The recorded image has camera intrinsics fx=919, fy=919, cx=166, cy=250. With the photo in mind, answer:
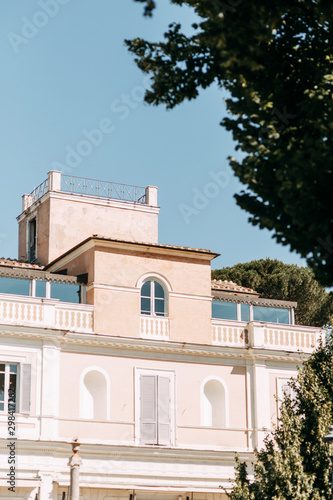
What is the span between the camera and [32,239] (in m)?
40.8

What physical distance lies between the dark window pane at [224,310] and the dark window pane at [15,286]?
7.22 metres

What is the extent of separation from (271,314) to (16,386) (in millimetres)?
11294

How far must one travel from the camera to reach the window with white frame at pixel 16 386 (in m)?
29.4

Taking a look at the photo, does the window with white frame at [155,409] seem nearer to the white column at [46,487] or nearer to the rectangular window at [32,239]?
the white column at [46,487]

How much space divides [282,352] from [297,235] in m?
21.7

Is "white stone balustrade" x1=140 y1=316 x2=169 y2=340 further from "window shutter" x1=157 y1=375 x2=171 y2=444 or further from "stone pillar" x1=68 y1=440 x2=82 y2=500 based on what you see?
"stone pillar" x1=68 y1=440 x2=82 y2=500

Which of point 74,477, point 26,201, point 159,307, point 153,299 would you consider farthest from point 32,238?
point 74,477

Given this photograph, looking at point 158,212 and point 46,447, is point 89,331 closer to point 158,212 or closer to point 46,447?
point 46,447

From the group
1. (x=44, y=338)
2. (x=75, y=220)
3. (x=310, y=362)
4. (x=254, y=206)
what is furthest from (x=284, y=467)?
(x=75, y=220)

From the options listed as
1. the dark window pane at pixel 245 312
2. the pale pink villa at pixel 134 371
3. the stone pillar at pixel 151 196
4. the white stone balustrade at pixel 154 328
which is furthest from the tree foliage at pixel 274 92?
the stone pillar at pixel 151 196

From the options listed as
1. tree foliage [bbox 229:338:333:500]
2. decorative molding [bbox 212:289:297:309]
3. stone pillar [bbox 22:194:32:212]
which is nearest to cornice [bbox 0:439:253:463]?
tree foliage [bbox 229:338:333:500]

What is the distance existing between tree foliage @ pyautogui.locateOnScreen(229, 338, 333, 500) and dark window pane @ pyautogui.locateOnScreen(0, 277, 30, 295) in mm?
10566

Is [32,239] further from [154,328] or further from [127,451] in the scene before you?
[127,451]

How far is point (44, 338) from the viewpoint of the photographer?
30234 mm
